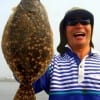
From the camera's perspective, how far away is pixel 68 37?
15.5 feet

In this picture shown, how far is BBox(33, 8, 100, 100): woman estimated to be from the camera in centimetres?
462

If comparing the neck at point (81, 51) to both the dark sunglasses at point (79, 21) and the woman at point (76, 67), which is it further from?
the dark sunglasses at point (79, 21)

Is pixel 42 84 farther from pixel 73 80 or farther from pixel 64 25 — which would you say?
pixel 64 25

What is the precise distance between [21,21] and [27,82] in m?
0.53

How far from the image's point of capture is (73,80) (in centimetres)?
473

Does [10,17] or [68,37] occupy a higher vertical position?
[10,17]

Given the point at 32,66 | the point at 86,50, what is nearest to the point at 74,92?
the point at 86,50

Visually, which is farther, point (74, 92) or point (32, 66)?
point (74, 92)

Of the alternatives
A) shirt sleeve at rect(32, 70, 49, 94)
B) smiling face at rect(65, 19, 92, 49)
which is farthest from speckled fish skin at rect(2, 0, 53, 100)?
shirt sleeve at rect(32, 70, 49, 94)

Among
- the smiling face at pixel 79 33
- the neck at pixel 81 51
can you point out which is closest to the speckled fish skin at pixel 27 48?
the smiling face at pixel 79 33

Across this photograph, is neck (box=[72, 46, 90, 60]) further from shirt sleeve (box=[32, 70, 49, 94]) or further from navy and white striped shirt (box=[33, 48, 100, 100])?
shirt sleeve (box=[32, 70, 49, 94])

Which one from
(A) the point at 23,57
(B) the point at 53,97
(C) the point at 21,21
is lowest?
(B) the point at 53,97

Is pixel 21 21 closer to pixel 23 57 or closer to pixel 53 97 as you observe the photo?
pixel 23 57

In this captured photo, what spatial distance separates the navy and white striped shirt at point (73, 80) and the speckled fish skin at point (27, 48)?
1.04m
